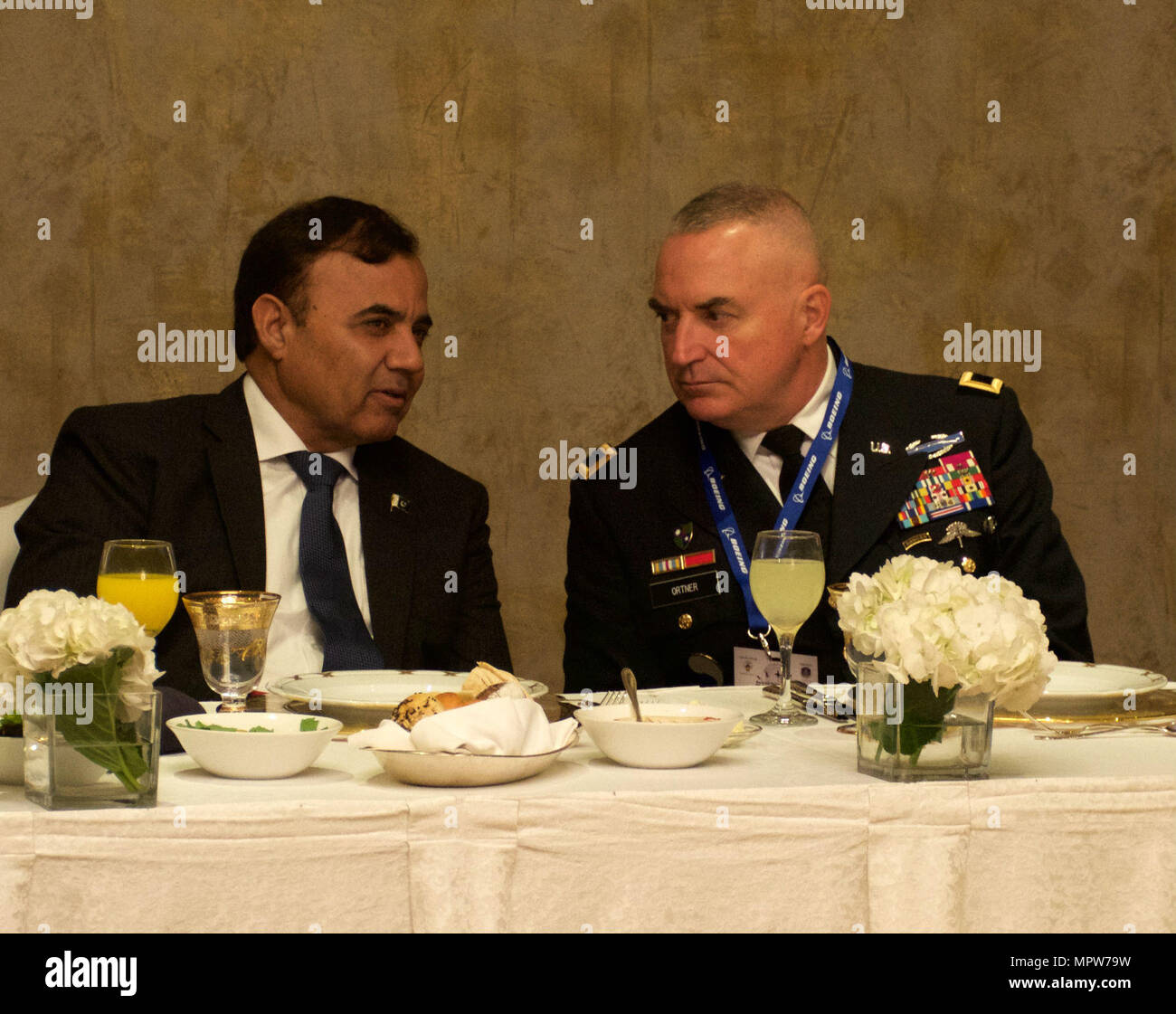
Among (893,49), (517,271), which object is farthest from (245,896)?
(893,49)

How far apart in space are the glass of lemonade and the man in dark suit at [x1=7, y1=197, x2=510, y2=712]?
1.88 feet

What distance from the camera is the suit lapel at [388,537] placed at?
8.29 feet

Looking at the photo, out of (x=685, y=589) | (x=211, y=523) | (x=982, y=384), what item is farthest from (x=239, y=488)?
(x=982, y=384)

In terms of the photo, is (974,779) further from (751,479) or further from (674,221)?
(674,221)

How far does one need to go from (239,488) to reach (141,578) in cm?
80

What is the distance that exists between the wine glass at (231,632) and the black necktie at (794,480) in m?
1.31

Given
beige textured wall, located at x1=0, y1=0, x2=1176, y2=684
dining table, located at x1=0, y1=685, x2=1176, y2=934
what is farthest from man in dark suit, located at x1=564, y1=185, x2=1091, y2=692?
beige textured wall, located at x1=0, y1=0, x2=1176, y2=684

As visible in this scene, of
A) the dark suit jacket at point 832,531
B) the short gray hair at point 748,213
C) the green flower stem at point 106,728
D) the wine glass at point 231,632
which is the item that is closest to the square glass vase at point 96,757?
the green flower stem at point 106,728

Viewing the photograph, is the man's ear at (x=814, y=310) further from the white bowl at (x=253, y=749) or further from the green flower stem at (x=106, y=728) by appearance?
the green flower stem at (x=106, y=728)

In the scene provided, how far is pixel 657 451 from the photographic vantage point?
9.27 feet

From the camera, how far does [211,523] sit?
249 cm

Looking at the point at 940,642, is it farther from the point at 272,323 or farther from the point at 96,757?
the point at 272,323

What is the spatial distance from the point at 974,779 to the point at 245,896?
25.9 inches

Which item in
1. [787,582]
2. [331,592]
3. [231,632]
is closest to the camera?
[231,632]
